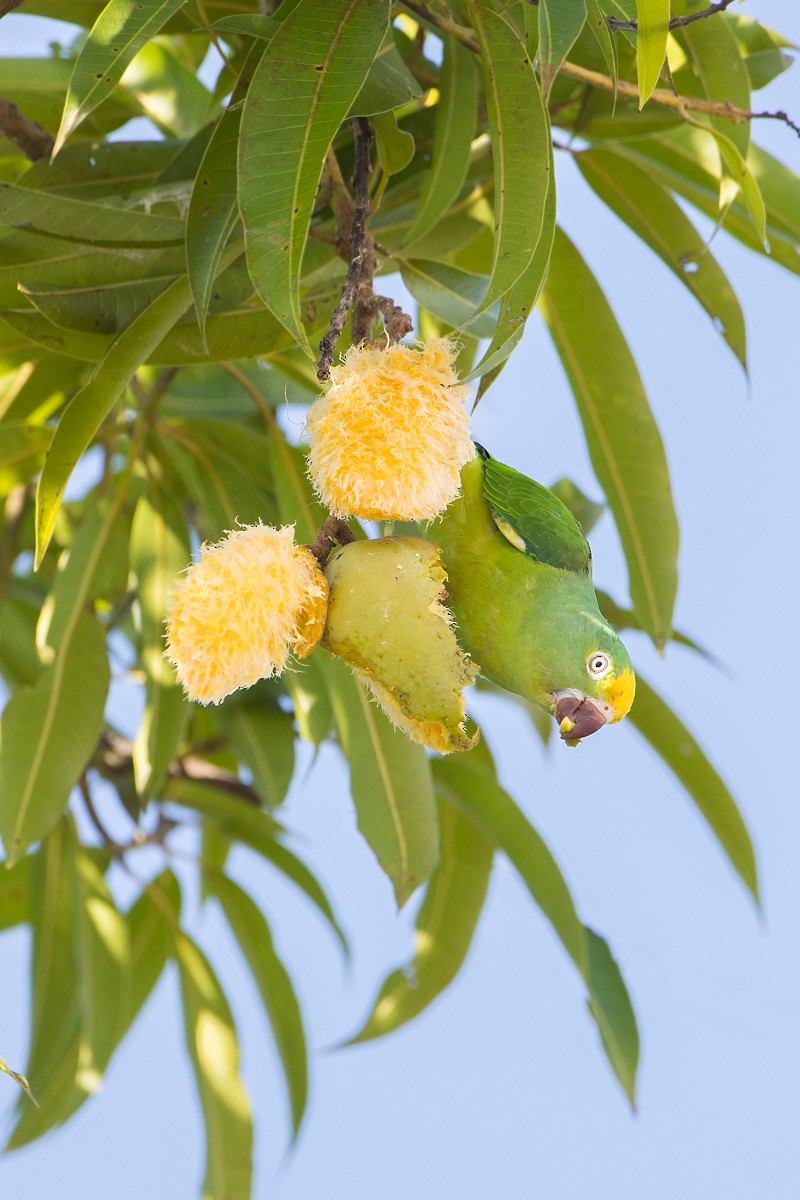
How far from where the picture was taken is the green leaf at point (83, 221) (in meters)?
1.19

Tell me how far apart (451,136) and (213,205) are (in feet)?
1.22

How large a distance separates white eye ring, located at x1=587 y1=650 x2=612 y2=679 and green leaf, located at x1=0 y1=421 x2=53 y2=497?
1.28 metres

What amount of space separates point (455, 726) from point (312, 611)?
147 mm

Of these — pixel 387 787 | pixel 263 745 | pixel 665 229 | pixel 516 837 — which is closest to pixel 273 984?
pixel 263 745

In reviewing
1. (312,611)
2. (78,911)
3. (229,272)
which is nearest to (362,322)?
(312,611)

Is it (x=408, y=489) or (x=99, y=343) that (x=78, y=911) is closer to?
(x=99, y=343)

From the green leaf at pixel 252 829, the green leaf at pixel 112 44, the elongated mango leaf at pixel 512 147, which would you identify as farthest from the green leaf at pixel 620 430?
the green leaf at pixel 252 829

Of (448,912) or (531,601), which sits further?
(448,912)

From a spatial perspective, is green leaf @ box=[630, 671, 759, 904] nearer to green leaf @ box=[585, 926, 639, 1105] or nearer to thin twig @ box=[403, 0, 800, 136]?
green leaf @ box=[585, 926, 639, 1105]

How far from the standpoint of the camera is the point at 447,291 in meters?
1.26

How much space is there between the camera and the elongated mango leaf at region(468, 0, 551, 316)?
976mm

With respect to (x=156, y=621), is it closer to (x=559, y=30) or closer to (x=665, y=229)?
(x=665, y=229)

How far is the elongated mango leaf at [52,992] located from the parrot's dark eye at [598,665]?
5.22ft

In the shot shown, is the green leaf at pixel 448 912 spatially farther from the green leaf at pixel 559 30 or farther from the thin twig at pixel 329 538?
the green leaf at pixel 559 30
